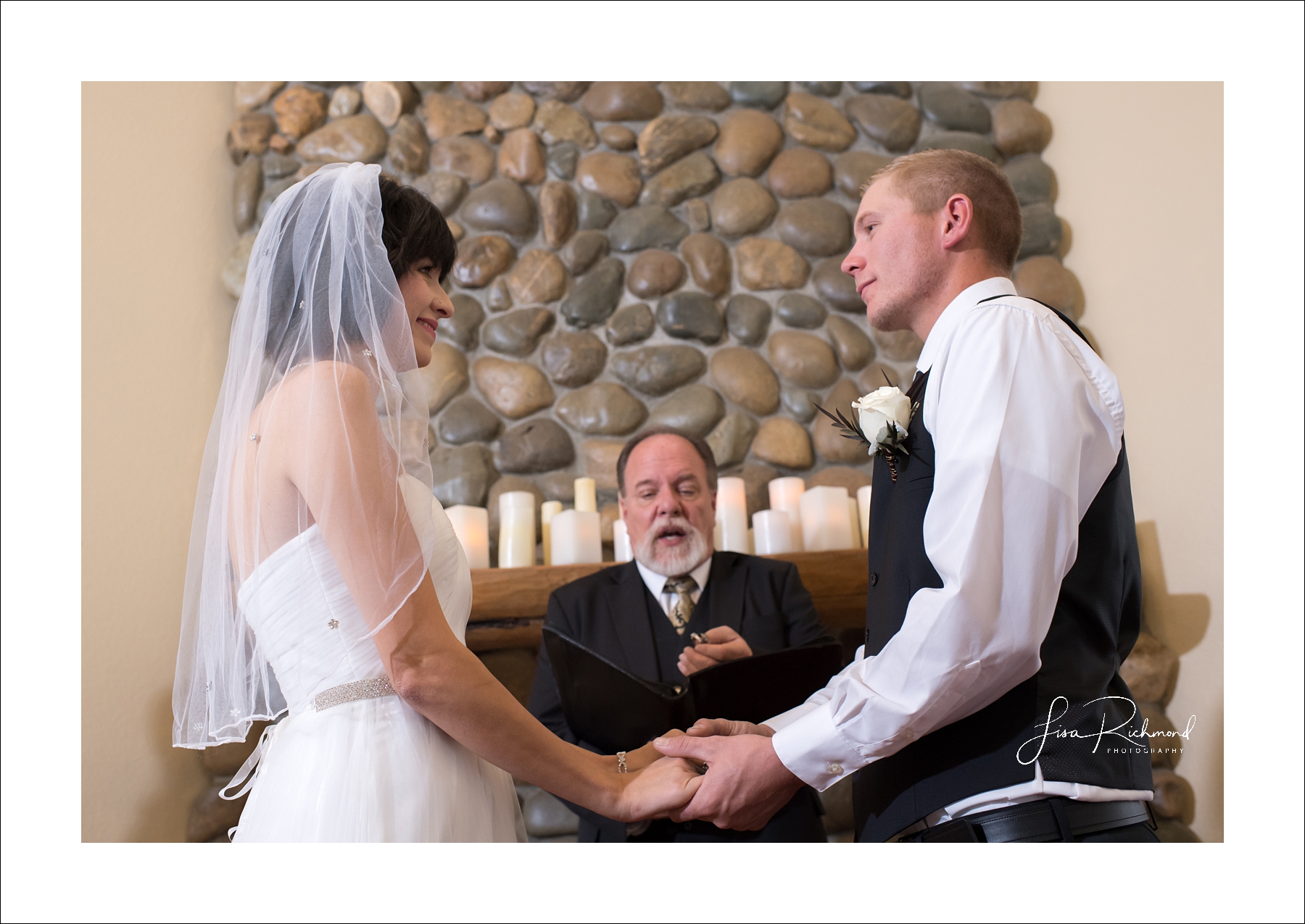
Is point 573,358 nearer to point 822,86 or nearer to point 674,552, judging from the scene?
point 674,552

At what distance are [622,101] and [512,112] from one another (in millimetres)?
433

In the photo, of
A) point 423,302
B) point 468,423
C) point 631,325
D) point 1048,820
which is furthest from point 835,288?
point 1048,820

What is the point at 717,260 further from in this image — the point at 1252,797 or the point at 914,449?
the point at 1252,797

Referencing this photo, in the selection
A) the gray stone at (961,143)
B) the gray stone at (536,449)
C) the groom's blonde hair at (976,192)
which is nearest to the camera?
the groom's blonde hair at (976,192)

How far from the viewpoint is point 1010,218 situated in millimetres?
1856

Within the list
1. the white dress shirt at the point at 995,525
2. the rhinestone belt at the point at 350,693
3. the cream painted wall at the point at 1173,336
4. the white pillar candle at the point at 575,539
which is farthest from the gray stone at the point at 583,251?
the rhinestone belt at the point at 350,693

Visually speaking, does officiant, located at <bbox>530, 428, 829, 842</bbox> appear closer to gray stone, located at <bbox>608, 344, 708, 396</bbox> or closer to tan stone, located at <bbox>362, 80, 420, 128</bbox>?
gray stone, located at <bbox>608, 344, 708, 396</bbox>

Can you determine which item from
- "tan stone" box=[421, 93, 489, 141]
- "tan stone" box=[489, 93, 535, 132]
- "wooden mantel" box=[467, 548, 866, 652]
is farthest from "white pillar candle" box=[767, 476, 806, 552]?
"tan stone" box=[421, 93, 489, 141]

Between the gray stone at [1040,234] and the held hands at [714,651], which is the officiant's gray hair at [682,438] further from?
the gray stone at [1040,234]

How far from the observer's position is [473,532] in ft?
10.1

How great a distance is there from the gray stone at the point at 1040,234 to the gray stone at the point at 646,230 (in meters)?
1.27

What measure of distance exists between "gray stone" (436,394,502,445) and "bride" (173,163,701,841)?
163cm

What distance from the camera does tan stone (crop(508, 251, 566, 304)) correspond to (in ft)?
11.3

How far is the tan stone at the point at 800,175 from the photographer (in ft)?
11.5
